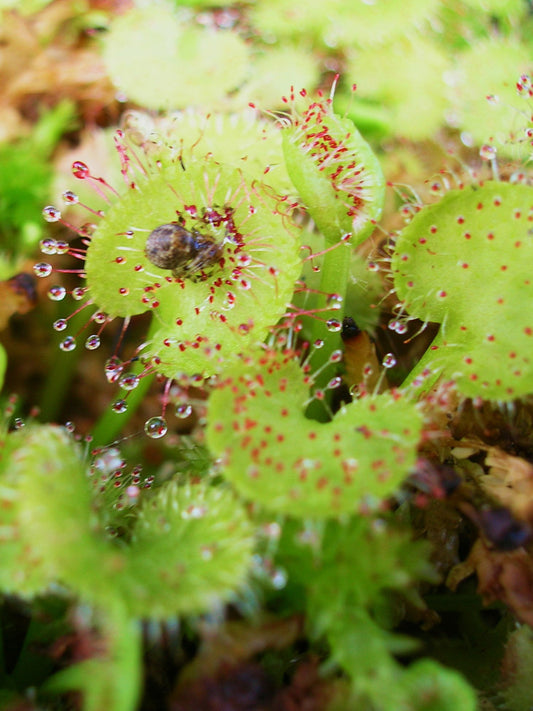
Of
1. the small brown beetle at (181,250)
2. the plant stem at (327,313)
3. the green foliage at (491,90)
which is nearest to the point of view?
the small brown beetle at (181,250)

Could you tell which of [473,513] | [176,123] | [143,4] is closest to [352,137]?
[176,123]

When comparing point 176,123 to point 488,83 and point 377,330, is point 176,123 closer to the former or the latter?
point 377,330

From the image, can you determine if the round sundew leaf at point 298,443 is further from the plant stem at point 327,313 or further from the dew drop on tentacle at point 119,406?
the dew drop on tentacle at point 119,406

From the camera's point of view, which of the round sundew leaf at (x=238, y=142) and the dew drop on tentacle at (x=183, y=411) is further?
the round sundew leaf at (x=238, y=142)

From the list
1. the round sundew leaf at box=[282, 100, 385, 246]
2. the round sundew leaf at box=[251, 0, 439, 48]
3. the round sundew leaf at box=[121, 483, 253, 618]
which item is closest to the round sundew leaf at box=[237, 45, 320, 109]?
the round sundew leaf at box=[251, 0, 439, 48]

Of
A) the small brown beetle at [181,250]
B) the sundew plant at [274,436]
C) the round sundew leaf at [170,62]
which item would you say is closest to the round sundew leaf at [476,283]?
the sundew plant at [274,436]

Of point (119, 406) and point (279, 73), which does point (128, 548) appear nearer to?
point (119, 406)
